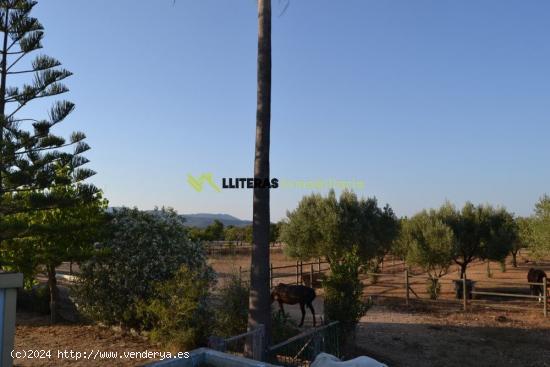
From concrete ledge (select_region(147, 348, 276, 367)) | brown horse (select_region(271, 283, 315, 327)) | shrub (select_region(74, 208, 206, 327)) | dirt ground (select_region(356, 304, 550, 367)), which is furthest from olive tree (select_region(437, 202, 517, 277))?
concrete ledge (select_region(147, 348, 276, 367))

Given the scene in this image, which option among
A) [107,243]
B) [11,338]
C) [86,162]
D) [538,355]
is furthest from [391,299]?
[11,338]

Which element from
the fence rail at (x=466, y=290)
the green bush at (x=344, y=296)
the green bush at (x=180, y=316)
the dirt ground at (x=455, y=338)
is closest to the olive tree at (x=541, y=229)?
the fence rail at (x=466, y=290)

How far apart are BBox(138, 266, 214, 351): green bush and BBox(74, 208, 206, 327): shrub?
0.95 metres

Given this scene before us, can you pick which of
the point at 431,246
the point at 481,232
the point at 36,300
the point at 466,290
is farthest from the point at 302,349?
the point at 481,232

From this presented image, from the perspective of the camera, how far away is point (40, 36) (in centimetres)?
1047

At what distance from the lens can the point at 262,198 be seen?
24.9 feet

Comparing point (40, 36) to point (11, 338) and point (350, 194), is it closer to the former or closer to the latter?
point (11, 338)

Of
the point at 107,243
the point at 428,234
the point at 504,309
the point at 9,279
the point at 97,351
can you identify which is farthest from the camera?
the point at 428,234

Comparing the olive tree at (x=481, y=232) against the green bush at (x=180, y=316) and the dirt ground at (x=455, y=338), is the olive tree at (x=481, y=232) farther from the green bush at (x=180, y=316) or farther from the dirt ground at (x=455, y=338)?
the green bush at (x=180, y=316)

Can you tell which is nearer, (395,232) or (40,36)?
(40,36)

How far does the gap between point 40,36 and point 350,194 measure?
13.7m

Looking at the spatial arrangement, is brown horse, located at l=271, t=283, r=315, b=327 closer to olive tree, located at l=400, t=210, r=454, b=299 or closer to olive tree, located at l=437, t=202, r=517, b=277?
olive tree, located at l=400, t=210, r=454, b=299

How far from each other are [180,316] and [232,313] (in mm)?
978

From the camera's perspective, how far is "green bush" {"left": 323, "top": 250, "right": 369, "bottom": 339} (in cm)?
903
